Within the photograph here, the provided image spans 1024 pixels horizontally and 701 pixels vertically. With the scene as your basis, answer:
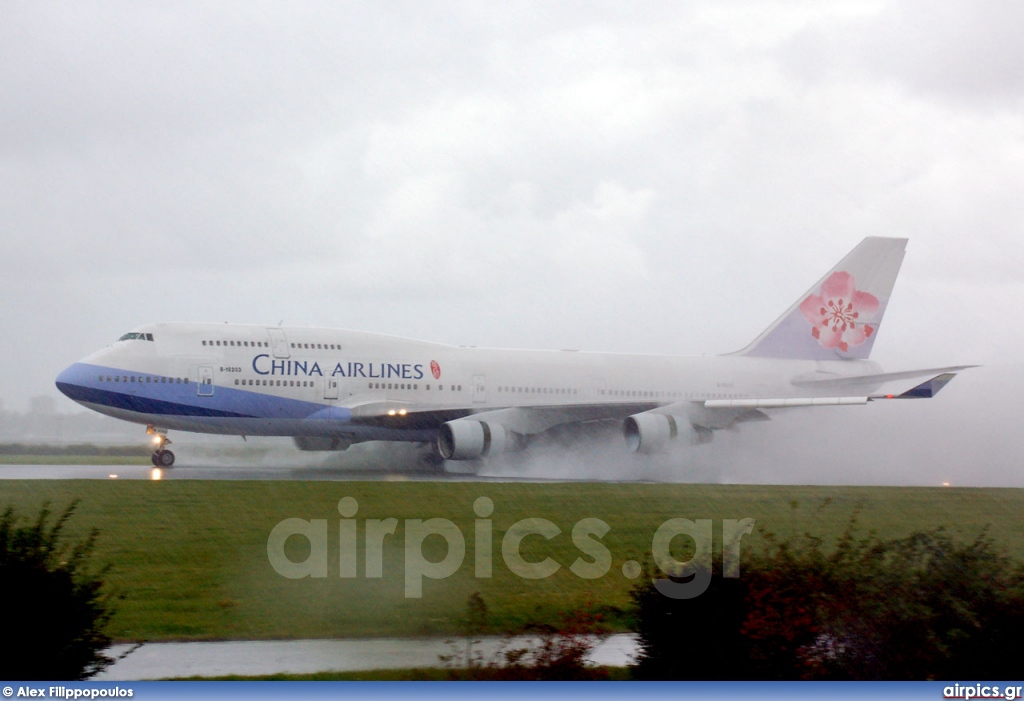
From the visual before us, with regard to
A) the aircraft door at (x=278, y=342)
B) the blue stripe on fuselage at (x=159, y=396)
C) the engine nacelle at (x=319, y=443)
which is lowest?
the engine nacelle at (x=319, y=443)

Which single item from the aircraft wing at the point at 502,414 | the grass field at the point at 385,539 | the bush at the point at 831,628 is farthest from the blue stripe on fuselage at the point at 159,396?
the bush at the point at 831,628

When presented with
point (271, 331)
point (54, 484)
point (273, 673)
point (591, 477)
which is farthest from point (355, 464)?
point (273, 673)

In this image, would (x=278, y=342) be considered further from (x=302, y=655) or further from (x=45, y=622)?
(x=45, y=622)

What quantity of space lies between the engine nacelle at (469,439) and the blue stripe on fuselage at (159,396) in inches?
196

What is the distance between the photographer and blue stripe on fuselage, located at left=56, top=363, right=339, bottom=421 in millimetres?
30484

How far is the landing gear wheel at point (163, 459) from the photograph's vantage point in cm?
3061

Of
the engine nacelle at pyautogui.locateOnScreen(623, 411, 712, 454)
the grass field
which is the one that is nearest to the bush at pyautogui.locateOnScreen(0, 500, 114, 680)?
the grass field

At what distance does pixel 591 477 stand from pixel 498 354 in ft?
19.7

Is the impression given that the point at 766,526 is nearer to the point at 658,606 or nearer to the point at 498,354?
the point at 658,606

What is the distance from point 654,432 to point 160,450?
48.5 feet

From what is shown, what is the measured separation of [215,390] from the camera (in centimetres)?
3147

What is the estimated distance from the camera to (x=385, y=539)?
14.9 metres

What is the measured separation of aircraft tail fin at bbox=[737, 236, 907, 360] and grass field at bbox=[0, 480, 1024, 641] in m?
15.9

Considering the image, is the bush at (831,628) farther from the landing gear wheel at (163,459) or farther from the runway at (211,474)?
the landing gear wheel at (163,459)
